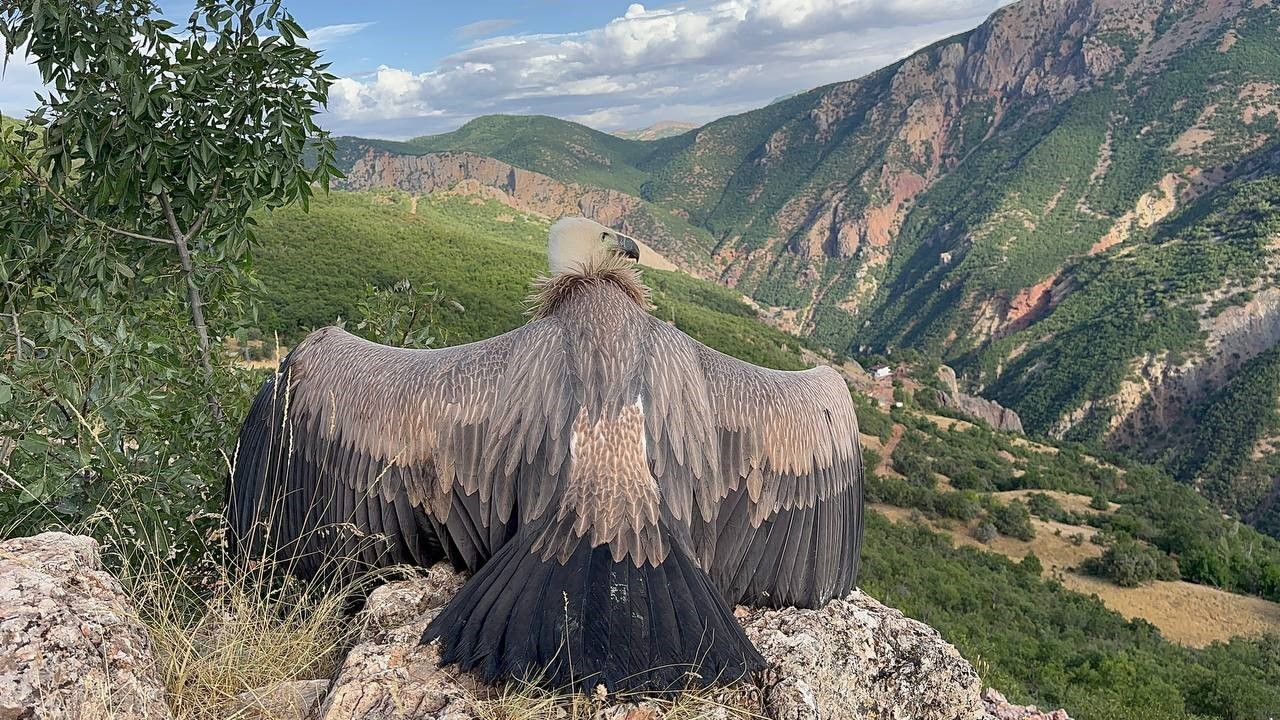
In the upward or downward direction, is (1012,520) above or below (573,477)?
below

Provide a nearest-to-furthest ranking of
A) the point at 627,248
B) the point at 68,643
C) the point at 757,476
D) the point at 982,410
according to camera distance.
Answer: the point at 68,643 → the point at 757,476 → the point at 627,248 → the point at 982,410

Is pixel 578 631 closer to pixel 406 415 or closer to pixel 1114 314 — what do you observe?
pixel 406 415

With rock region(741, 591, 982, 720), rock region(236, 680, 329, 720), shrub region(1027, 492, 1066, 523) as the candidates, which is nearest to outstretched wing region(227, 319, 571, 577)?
rock region(236, 680, 329, 720)

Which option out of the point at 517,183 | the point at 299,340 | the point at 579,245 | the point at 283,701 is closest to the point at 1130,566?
the point at 299,340

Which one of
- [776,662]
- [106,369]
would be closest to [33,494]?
[106,369]

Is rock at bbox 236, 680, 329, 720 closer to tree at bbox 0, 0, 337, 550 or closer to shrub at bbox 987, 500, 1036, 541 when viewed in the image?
tree at bbox 0, 0, 337, 550

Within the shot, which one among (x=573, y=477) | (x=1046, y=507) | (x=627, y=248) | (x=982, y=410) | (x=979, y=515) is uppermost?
(x=627, y=248)

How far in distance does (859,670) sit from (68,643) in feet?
8.88

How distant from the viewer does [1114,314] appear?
8938 cm

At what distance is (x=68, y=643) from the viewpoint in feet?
7.23

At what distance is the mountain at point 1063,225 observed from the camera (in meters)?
80.2

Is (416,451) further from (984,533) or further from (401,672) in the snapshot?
(984,533)

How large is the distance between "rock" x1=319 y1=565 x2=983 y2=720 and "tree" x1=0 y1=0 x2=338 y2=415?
2.35m

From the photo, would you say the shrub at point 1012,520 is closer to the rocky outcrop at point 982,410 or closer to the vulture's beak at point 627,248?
the rocky outcrop at point 982,410
